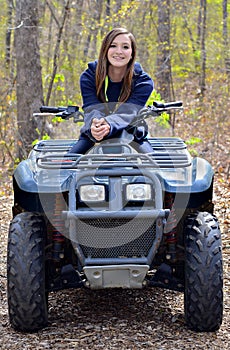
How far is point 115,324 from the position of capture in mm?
4113

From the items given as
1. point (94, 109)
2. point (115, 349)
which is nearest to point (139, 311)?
point (115, 349)

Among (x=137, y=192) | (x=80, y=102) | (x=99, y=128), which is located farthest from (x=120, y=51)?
(x=80, y=102)

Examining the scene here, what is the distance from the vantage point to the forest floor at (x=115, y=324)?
378 centimetres

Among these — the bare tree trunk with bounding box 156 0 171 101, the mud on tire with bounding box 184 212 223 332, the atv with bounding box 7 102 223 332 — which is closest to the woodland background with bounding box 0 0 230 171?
the bare tree trunk with bounding box 156 0 171 101

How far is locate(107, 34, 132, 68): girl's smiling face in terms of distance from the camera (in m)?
4.60

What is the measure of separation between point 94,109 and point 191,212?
1.06 metres

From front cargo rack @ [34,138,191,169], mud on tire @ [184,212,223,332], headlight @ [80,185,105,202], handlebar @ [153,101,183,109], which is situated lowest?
mud on tire @ [184,212,223,332]

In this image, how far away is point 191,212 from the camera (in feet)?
13.7

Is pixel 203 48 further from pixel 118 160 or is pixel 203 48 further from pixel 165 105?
pixel 118 160

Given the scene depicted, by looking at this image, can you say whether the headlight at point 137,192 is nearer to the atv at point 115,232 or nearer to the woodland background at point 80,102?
the atv at point 115,232

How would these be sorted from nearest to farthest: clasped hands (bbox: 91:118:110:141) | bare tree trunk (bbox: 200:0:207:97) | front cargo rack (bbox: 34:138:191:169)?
front cargo rack (bbox: 34:138:191:169)
clasped hands (bbox: 91:118:110:141)
bare tree trunk (bbox: 200:0:207:97)

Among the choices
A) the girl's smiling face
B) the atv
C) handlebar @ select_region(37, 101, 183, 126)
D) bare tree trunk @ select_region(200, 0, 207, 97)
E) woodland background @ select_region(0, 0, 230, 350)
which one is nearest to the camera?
the atv

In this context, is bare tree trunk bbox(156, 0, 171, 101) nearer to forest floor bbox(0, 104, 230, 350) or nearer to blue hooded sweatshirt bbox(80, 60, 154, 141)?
forest floor bbox(0, 104, 230, 350)

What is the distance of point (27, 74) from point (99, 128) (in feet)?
20.4
